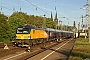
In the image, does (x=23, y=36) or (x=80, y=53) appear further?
(x=23, y=36)

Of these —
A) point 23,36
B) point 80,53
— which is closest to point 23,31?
point 23,36

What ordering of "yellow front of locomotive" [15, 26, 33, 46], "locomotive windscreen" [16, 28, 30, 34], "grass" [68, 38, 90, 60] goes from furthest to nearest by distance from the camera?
"locomotive windscreen" [16, 28, 30, 34] → "yellow front of locomotive" [15, 26, 33, 46] → "grass" [68, 38, 90, 60]

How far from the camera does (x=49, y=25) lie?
115000 mm

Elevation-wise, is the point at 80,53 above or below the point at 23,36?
below

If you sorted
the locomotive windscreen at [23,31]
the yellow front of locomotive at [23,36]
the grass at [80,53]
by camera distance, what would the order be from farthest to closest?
the locomotive windscreen at [23,31] < the yellow front of locomotive at [23,36] < the grass at [80,53]

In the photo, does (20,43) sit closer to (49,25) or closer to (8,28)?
(8,28)

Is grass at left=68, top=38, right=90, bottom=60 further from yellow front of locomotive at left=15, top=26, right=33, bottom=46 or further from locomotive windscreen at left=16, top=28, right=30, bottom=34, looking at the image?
locomotive windscreen at left=16, top=28, right=30, bottom=34

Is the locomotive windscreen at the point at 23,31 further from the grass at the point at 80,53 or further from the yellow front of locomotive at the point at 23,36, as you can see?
the grass at the point at 80,53

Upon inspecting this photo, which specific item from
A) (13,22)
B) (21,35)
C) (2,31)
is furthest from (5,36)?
(21,35)

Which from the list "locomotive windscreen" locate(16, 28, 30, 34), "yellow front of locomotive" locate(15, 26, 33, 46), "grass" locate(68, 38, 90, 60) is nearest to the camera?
"grass" locate(68, 38, 90, 60)

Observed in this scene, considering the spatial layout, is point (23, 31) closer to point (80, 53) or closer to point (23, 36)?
point (23, 36)

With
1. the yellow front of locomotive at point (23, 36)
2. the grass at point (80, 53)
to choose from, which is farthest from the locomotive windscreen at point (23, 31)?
the grass at point (80, 53)

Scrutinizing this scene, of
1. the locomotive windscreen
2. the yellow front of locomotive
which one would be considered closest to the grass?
the yellow front of locomotive

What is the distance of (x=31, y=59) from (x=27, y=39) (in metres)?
11.9
